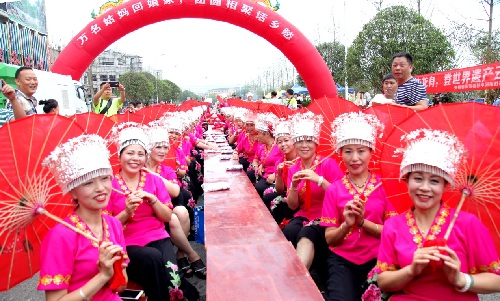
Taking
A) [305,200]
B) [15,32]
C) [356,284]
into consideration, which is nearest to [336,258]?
[356,284]

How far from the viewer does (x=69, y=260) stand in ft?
6.57

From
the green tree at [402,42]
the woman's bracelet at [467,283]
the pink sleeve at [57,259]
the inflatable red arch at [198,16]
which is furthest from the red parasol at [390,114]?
the inflatable red arch at [198,16]

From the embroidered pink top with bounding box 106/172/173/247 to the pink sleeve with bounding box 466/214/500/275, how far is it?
7.35 ft

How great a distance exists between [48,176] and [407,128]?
2.04m

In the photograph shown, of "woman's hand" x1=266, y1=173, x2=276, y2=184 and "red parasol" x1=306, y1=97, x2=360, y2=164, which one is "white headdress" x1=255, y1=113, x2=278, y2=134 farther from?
"red parasol" x1=306, y1=97, x2=360, y2=164

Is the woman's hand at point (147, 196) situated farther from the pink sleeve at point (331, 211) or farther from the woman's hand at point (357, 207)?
the woman's hand at point (357, 207)

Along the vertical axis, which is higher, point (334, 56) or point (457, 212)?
point (334, 56)

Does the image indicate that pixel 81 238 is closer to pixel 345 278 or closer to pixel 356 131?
pixel 345 278

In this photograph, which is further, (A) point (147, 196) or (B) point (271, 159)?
(B) point (271, 159)

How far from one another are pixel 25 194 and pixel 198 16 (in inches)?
478

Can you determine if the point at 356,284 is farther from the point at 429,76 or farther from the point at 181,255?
the point at 429,76

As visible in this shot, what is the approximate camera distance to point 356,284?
8.80ft

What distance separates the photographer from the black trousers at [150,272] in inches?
112

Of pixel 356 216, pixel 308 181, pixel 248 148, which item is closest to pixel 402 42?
pixel 248 148
